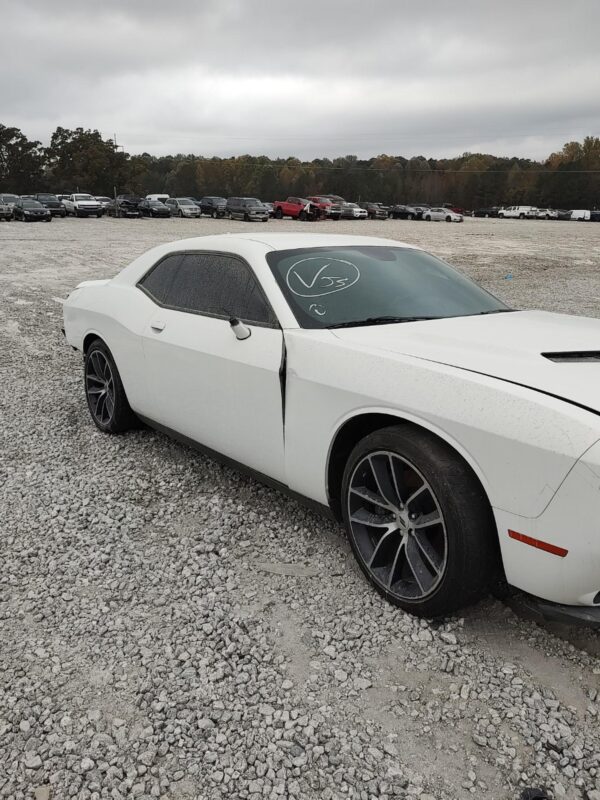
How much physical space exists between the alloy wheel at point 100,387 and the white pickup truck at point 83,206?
41.2m

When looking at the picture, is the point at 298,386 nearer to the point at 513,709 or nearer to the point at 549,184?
the point at 513,709

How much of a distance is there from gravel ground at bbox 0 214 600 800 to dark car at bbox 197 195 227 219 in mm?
41959

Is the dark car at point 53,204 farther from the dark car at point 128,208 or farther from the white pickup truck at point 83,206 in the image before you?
the dark car at point 128,208

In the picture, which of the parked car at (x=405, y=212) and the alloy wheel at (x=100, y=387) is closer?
the alloy wheel at (x=100, y=387)

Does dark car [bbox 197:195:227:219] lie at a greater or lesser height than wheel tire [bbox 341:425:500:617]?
greater

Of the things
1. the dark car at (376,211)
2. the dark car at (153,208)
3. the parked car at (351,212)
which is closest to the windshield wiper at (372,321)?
the dark car at (153,208)

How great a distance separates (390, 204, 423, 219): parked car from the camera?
56.0 metres

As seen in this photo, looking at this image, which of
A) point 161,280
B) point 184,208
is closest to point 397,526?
point 161,280

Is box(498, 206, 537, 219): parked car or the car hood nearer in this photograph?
the car hood

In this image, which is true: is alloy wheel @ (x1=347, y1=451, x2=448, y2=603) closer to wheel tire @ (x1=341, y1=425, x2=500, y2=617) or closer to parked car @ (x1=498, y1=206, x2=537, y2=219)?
wheel tire @ (x1=341, y1=425, x2=500, y2=617)

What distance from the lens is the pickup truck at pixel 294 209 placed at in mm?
41544

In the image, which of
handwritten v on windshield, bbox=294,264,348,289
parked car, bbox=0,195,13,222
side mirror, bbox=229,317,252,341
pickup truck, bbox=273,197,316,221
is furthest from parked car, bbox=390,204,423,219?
side mirror, bbox=229,317,252,341

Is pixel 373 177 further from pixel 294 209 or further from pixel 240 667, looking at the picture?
pixel 240 667

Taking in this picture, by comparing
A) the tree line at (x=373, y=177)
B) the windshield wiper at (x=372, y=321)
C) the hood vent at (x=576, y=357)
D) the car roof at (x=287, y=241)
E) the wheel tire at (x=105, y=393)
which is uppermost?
the tree line at (x=373, y=177)
